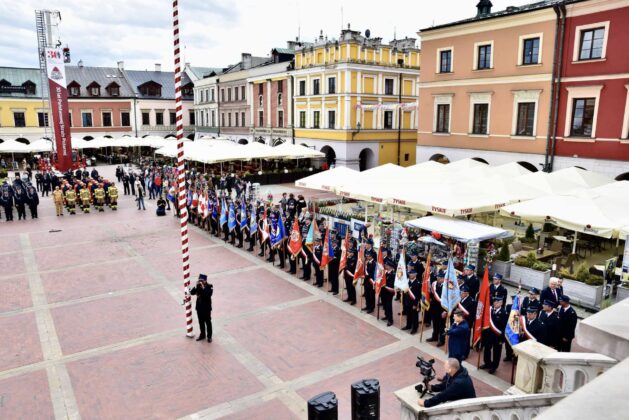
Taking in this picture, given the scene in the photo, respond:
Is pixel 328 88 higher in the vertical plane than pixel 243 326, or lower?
higher

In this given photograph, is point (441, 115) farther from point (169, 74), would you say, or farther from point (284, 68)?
point (169, 74)

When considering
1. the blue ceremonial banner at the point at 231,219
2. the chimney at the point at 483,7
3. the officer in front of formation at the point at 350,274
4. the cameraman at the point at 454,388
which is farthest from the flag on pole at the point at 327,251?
the chimney at the point at 483,7

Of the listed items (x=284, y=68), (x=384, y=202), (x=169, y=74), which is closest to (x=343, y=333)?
(x=384, y=202)

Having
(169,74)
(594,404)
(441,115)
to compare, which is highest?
(169,74)

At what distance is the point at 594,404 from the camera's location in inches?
95.5

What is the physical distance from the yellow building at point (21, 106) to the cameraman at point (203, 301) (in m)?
50.3

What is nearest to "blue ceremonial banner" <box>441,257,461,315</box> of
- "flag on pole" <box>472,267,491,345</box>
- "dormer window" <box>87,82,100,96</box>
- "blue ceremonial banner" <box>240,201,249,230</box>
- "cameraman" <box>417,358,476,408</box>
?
"flag on pole" <box>472,267,491,345</box>

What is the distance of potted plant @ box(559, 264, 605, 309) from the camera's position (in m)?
12.9

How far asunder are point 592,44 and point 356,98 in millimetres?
19461

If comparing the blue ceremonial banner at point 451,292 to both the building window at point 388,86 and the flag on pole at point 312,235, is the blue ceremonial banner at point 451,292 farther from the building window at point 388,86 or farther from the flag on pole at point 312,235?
the building window at point 388,86

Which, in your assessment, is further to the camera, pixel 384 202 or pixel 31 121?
pixel 31 121

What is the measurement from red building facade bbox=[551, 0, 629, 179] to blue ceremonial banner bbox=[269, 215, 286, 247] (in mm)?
15516

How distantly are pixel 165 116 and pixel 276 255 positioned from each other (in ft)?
170

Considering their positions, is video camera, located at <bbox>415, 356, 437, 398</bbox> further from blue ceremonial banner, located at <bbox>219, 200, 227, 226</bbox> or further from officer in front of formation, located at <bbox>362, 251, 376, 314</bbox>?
blue ceremonial banner, located at <bbox>219, 200, 227, 226</bbox>
